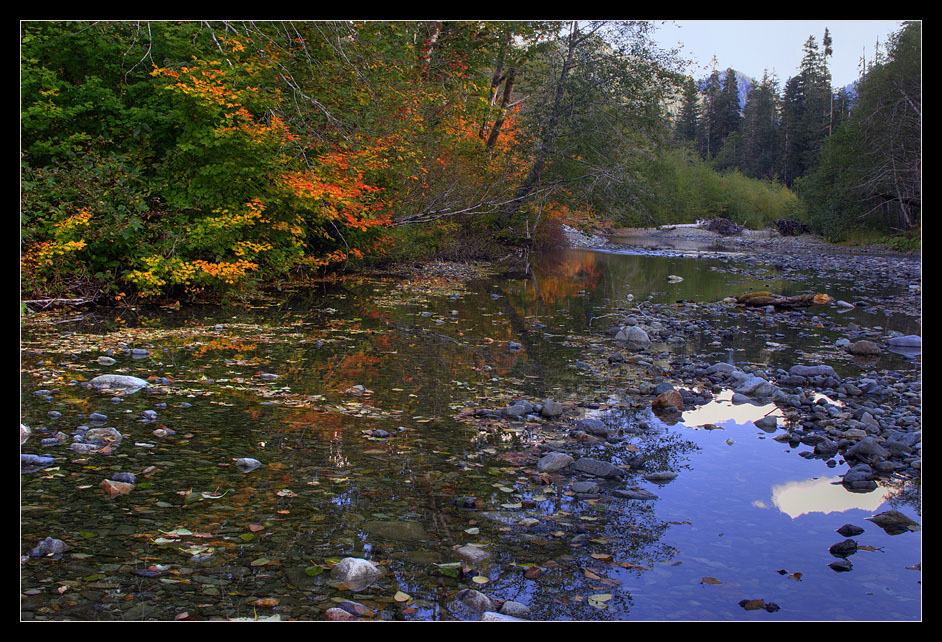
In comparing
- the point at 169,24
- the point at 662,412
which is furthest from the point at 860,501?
Answer: the point at 169,24

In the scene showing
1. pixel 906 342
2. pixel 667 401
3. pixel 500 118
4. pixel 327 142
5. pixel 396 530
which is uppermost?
pixel 500 118

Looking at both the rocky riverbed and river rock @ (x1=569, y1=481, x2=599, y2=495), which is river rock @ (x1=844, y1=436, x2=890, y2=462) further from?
river rock @ (x1=569, y1=481, x2=599, y2=495)

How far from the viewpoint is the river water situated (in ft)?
11.0

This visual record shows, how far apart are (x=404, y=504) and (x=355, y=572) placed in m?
0.98

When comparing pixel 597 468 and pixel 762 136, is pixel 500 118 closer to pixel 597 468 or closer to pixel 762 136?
pixel 597 468

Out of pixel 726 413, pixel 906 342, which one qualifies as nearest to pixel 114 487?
pixel 726 413

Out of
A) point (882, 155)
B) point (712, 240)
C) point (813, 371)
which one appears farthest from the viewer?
point (712, 240)

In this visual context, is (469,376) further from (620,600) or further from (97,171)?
(97,171)

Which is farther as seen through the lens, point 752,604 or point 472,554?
point 472,554

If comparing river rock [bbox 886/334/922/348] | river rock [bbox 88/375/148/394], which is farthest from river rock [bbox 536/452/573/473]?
river rock [bbox 886/334/922/348]

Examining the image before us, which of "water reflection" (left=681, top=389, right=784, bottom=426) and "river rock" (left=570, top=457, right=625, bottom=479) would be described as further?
"water reflection" (left=681, top=389, right=784, bottom=426)

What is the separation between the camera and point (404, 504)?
4418mm

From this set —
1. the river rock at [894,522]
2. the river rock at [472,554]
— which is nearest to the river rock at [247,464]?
the river rock at [472,554]

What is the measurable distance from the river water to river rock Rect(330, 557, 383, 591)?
0.06 m
